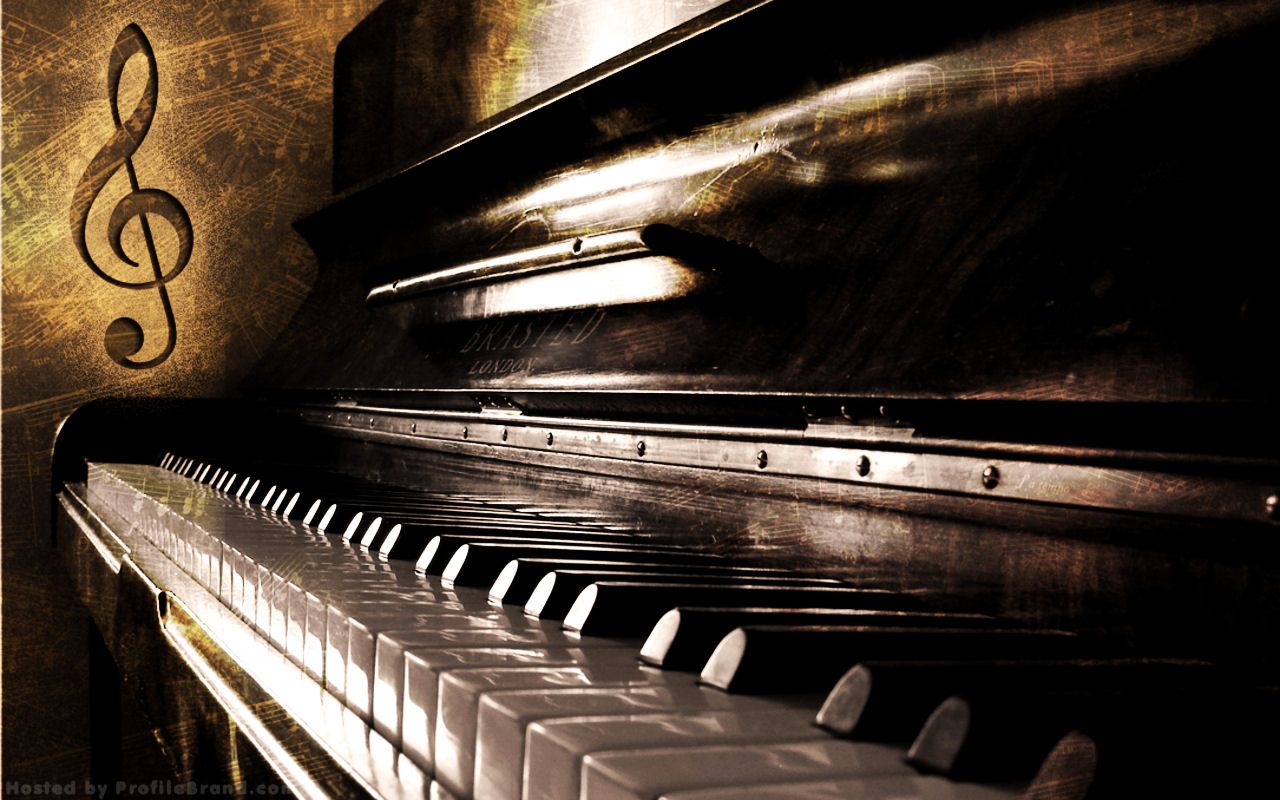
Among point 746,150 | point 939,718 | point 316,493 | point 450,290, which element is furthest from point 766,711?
point 450,290

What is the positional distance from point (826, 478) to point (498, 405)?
2.85 feet

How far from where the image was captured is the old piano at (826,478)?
1.79 feet

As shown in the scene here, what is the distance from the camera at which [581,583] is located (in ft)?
3.03

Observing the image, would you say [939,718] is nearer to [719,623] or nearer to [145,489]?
[719,623]

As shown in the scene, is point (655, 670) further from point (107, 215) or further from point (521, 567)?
point (107, 215)

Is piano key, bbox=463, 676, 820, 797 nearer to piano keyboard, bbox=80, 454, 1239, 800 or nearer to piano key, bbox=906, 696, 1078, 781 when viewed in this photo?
piano keyboard, bbox=80, 454, 1239, 800

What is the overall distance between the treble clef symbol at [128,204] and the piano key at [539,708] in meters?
3.75

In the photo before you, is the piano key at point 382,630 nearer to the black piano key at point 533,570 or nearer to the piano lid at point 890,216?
the black piano key at point 533,570

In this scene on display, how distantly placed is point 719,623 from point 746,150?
882mm

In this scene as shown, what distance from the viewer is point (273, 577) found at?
3.59 feet

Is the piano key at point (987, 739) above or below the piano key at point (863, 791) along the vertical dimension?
above

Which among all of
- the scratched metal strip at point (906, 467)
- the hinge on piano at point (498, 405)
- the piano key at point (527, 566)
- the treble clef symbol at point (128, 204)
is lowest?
the piano key at point (527, 566)

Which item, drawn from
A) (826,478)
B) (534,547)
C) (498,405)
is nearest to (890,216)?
(826,478)

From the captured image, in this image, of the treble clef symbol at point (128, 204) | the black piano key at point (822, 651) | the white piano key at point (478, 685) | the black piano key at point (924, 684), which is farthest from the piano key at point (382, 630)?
the treble clef symbol at point (128, 204)
